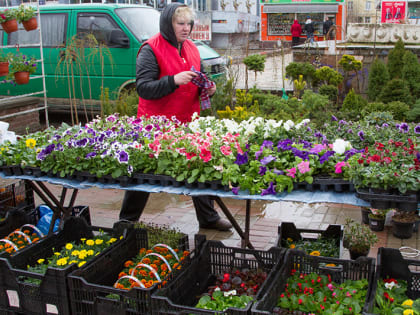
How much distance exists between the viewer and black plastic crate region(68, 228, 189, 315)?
112 inches

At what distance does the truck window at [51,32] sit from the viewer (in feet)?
29.2

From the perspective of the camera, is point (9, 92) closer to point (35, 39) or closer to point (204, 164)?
point (35, 39)

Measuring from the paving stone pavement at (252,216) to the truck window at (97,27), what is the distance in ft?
12.0

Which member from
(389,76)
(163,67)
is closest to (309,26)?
(389,76)

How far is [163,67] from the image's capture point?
4102 mm

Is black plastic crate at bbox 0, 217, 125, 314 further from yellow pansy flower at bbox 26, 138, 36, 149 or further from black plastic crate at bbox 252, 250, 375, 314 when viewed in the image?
black plastic crate at bbox 252, 250, 375, 314

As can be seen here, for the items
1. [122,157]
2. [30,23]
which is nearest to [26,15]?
[30,23]

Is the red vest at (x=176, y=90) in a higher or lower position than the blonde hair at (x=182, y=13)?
lower

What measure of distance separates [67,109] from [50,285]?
6769 millimetres

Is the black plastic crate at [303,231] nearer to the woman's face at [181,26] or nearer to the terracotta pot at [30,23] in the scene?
the woman's face at [181,26]

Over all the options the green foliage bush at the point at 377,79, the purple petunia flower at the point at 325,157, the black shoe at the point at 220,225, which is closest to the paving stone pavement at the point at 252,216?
the black shoe at the point at 220,225

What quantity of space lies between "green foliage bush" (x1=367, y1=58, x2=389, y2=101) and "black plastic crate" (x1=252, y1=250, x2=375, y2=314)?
529 centimetres

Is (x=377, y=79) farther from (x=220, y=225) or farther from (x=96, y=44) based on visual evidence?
(x=96, y=44)

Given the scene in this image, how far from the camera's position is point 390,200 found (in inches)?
104
